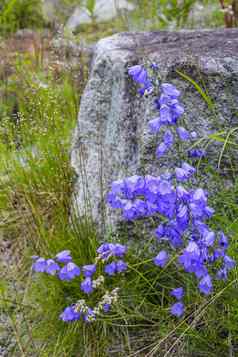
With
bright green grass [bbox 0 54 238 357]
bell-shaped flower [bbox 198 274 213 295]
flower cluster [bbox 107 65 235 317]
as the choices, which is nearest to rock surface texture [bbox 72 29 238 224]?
bright green grass [bbox 0 54 238 357]

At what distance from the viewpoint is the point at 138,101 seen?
8.50 feet

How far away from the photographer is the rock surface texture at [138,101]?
95.9 inches

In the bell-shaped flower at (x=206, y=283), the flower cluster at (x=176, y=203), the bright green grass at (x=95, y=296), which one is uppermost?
the flower cluster at (x=176, y=203)

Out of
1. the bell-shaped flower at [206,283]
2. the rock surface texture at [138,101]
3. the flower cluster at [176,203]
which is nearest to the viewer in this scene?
the flower cluster at [176,203]

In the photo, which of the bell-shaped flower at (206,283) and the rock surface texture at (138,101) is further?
the rock surface texture at (138,101)

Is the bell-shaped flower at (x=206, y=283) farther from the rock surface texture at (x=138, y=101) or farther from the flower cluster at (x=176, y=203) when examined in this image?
the rock surface texture at (x=138, y=101)

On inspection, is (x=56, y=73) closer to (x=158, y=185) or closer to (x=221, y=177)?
(x=221, y=177)

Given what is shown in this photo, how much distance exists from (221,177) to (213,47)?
0.66 meters

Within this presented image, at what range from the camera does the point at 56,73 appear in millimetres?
3938

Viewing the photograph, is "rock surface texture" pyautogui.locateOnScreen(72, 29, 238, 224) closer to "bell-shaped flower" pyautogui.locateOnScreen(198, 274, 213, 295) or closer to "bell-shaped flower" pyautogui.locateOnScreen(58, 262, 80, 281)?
"bell-shaped flower" pyautogui.locateOnScreen(58, 262, 80, 281)

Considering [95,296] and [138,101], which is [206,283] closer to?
[95,296]

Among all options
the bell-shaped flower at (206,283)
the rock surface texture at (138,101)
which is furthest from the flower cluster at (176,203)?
the rock surface texture at (138,101)

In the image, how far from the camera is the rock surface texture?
244 centimetres

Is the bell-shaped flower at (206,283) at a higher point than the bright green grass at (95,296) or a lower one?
higher
